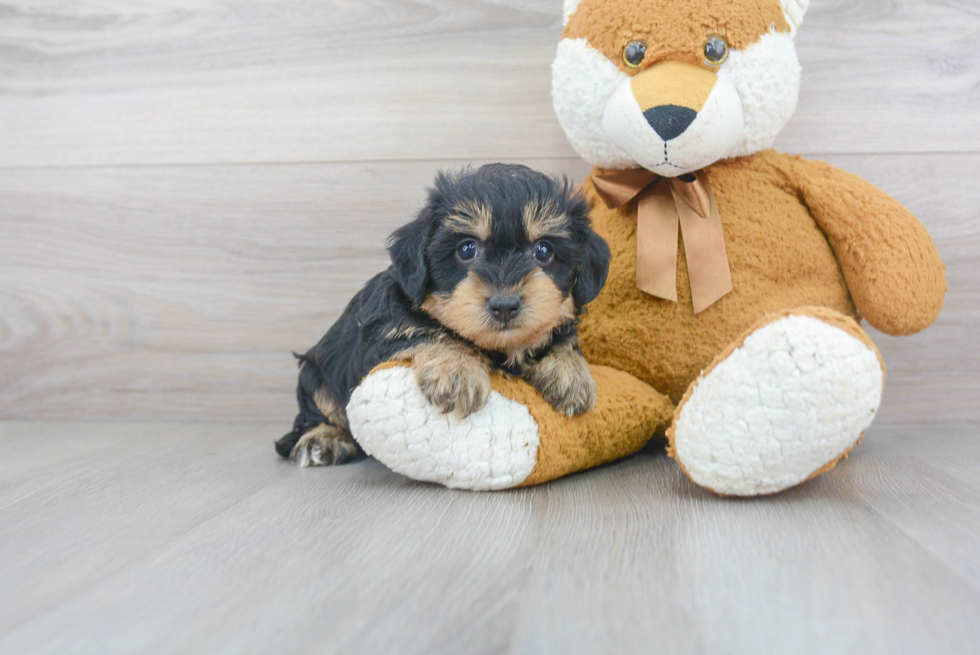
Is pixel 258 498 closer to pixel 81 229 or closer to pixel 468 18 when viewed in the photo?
pixel 81 229

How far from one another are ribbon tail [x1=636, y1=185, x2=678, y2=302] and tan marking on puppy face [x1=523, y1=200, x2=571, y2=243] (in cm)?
28

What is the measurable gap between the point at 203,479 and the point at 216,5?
1.39 m

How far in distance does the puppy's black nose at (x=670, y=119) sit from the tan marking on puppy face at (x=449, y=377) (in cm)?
58

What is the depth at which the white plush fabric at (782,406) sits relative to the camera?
A: 3.82ft

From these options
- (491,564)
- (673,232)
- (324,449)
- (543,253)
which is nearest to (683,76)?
(673,232)

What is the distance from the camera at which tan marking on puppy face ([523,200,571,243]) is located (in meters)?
1.32

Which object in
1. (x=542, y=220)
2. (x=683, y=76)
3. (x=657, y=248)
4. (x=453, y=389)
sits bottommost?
(x=453, y=389)

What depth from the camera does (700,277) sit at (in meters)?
1.53

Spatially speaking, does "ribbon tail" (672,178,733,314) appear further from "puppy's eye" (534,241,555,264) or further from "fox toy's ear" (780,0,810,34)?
"fox toy's ear" (780,0,810,34)

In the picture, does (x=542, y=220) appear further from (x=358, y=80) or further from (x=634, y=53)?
(x=358, y=80)

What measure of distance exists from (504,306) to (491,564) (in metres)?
0.44

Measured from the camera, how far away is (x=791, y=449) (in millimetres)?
1196

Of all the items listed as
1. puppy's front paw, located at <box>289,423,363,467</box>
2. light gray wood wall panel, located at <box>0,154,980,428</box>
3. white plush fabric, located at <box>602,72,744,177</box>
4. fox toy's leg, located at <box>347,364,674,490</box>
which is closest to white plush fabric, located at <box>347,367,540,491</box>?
fox toy's leg, located at <box>347,364,674,490</box>

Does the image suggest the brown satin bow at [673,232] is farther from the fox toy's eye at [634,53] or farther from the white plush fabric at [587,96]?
the fox toy's eye at [634,53]
